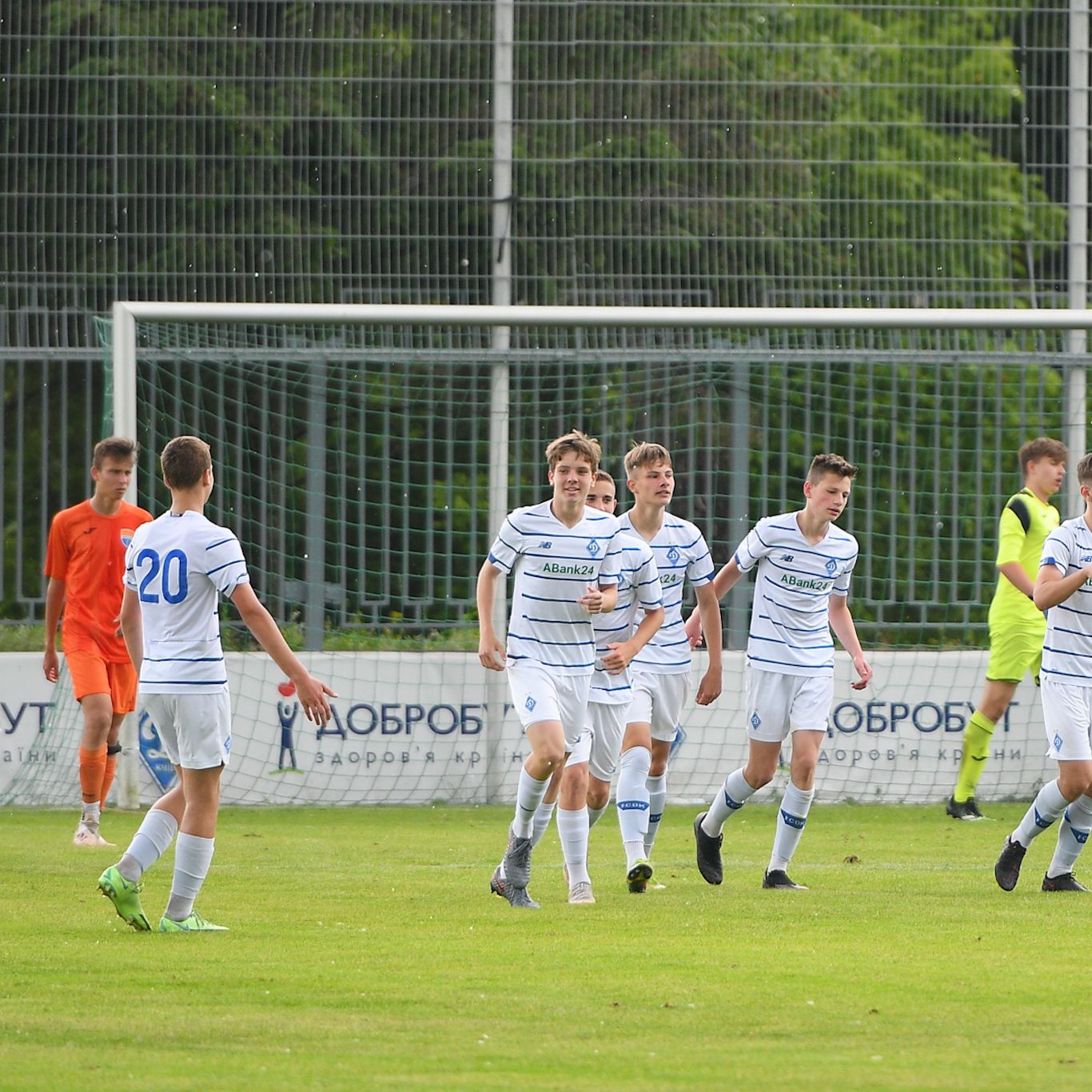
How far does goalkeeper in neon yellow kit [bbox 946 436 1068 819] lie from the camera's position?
11.6 metres

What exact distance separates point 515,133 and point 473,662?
381 cm

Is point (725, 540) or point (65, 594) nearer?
point (65, 594)

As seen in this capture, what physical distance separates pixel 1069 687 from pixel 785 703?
4.04ft

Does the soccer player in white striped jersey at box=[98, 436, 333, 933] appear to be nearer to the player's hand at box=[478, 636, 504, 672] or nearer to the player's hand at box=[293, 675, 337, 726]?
the player's hand at box=[293, 675, 337, 726]

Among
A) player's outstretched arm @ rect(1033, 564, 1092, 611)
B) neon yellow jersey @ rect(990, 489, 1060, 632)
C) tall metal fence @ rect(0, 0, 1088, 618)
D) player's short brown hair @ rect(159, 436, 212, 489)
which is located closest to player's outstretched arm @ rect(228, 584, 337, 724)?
player's short brown hair @ rect(159, 436, 212, 489)

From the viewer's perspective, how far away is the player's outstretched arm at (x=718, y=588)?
9.28 metres

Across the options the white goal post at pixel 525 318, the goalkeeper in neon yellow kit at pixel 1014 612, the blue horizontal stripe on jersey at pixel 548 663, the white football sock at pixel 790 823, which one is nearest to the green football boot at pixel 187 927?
the blue horizontal stripe on jersey at pixel 548 663

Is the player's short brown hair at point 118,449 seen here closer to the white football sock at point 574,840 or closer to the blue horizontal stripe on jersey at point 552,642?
the blue horizontal stripe on jersey at point 552,642

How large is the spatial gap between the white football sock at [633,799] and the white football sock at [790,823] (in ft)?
1.94

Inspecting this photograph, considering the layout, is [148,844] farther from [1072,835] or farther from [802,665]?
[1072,835]

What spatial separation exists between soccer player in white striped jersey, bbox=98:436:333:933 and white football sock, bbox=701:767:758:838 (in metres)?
2.63

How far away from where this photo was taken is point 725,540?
14148 mm

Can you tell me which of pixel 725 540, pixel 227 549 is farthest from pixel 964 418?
pixel 227 549

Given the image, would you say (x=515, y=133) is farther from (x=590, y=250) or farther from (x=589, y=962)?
(x=589, y=962)
